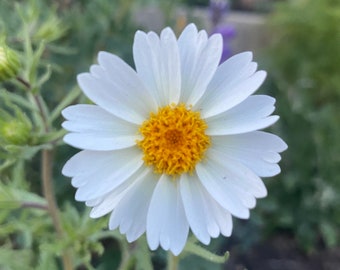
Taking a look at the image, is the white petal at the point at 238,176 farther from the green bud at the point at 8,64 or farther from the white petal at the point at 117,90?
the green bud at the point at 8,64

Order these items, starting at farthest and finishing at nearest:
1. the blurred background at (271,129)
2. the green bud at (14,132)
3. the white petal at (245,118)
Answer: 1. the blurred background at (271,129)
2. the green bud at (14,132)
3. the white petal at (245,118)

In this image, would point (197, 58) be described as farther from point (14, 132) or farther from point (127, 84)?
point (14, 132)

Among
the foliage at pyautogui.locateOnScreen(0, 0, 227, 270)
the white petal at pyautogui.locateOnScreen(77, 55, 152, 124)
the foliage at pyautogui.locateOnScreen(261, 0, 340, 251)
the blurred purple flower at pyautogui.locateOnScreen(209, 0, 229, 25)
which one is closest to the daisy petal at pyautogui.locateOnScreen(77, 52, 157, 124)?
the white petal at pyautogui.locateOnScreen(77, 55, 152, 124)

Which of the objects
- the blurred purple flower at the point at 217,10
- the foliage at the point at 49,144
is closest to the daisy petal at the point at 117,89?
the foliage at the point at 49,144

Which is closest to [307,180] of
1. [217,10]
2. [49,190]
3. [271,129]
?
[271,129]

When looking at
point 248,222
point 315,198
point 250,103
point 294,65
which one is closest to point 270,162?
point 250,103
